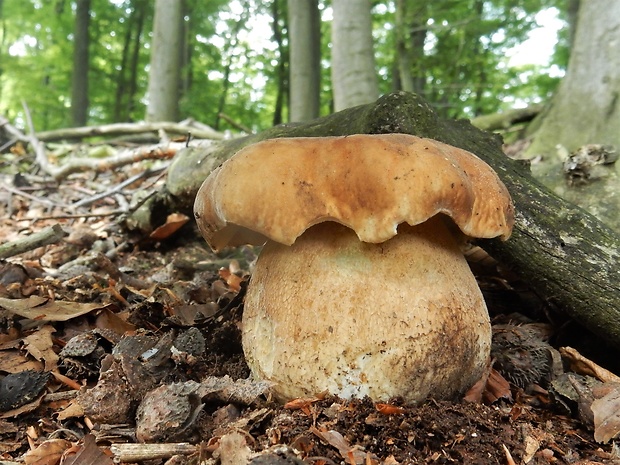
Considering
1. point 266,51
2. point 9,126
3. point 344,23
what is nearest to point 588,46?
point 344,23

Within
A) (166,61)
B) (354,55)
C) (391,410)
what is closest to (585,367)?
(391,410)

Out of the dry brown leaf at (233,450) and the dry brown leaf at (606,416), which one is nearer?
the dry brown leaf at (233,450)

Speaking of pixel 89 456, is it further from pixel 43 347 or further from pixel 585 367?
pixel 585 367

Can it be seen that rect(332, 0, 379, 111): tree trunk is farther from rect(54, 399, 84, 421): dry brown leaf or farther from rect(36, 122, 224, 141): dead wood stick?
rect(54, 399, 84, 421): dry brown leaf

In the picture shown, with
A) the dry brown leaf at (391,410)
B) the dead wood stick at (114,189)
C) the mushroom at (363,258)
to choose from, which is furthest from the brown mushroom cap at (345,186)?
the dead wood stick at (114,189)

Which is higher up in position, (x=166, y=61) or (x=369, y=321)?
(x=166, y=61)

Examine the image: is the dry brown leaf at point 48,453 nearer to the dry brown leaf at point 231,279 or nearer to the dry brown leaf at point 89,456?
the dry brown leaf at point 89,456
